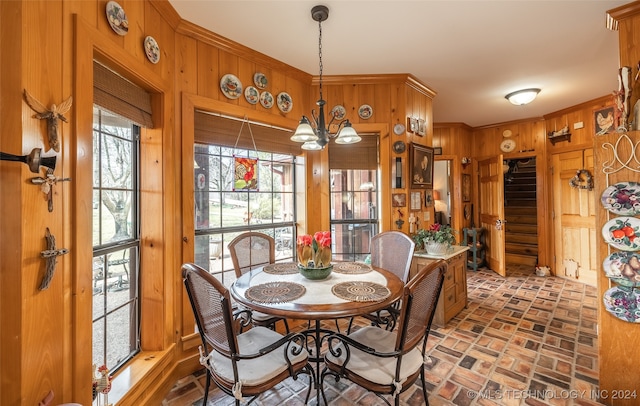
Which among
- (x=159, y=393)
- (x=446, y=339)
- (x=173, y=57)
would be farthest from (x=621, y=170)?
(x=159, y=393)

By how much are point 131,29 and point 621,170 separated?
3.11 m

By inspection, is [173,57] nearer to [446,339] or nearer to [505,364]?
[446,339]

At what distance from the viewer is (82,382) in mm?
1237

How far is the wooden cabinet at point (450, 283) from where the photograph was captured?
9.04 feet

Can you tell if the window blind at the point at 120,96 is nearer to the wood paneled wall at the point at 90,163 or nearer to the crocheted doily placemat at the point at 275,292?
the wood paneled wall at the point at 90,163

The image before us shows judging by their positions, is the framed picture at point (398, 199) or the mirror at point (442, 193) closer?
the framed picture at point (398, 199)

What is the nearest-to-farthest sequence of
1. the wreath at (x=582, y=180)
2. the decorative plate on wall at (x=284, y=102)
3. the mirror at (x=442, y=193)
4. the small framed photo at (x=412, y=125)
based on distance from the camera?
the decorative plate on wall at (x=284, y=102), the small framed photo at (x=412, y=125), the wreath at (x=582, y=180), the mirror at (x=442, y=193)

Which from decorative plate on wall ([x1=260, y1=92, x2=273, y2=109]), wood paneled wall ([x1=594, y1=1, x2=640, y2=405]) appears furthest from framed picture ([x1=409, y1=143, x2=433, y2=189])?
decorative plate on wall ([x1=260, y1=92, x2=273, y2=109])

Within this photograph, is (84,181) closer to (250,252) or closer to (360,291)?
(250,252)

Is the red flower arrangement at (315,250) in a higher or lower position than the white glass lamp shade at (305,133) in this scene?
lower

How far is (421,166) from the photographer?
3.17 m

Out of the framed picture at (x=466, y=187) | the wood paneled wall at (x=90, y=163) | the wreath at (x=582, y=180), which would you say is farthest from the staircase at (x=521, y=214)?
the wood paneled wall at (x=90, y=163)

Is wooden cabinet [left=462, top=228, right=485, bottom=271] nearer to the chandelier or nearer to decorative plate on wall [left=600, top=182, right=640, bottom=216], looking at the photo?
decorative plate on wall [left=600, top=182, right=640, bottom=216]

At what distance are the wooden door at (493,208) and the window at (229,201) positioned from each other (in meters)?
3.56
